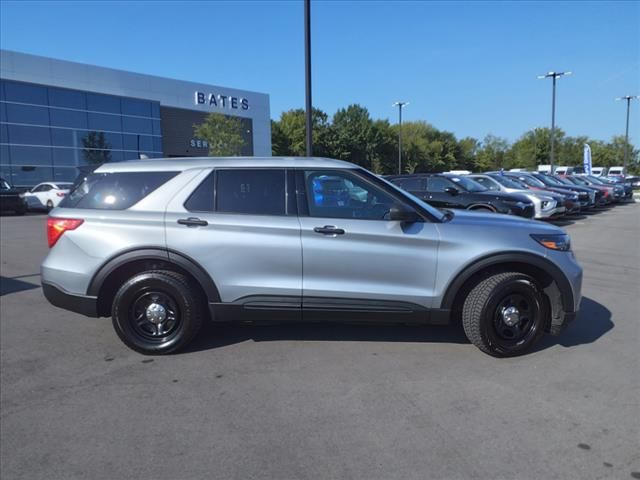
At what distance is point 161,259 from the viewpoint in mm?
4172

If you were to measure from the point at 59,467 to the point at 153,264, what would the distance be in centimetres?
Answer: 192

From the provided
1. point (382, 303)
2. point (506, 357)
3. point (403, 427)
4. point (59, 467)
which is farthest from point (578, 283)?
point (59, 467)

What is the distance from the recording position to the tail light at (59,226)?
4.27m

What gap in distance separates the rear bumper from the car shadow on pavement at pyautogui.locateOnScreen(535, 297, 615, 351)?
4.03 meters

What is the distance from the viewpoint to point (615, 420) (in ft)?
10.3

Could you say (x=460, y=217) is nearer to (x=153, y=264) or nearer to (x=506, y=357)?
(x=506, y=357)

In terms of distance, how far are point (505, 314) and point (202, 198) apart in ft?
9.37

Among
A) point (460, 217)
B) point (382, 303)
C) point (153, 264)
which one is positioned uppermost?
point (460, 217)

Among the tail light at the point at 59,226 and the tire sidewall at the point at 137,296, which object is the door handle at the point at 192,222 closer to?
the tire sidewall at the point at 137,296

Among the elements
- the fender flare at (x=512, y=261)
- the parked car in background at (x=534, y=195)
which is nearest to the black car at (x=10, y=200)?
the parked car in background at (x=534, y=195)

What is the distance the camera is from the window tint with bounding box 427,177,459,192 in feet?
42.5

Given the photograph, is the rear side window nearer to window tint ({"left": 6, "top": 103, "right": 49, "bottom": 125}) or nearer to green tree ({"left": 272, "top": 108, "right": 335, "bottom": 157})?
window tint ({"left": 6, "top": 103, "right": 49, "bottom": 125})

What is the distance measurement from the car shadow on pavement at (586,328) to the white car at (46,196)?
77.4 ft

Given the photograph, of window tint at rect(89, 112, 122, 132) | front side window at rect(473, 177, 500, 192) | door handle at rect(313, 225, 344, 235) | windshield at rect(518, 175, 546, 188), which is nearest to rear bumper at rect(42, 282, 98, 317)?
door handle at rect(313, 225, 344, 235)
